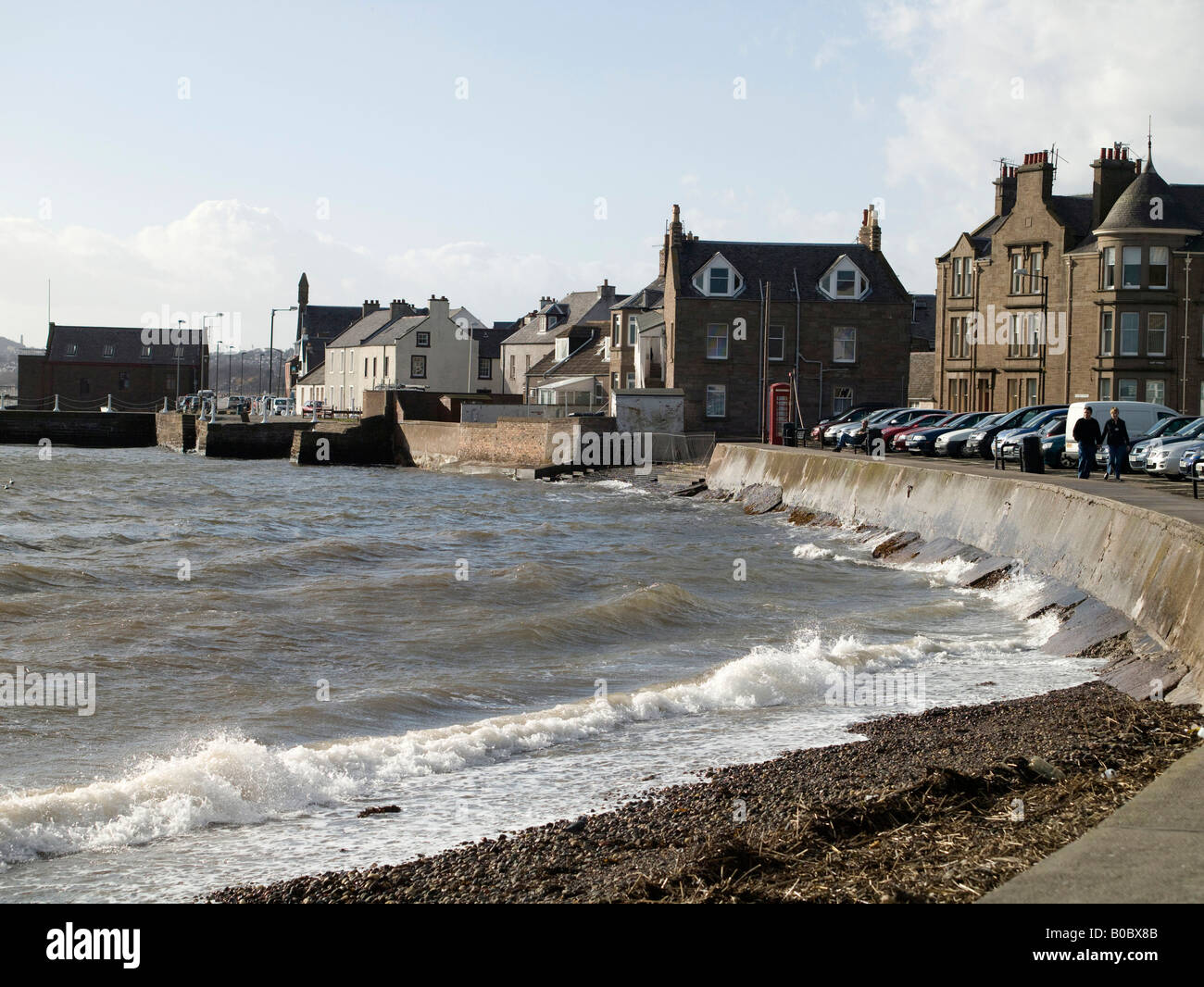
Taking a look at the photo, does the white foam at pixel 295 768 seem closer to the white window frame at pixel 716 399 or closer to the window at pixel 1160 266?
the window at pixel 1160 266

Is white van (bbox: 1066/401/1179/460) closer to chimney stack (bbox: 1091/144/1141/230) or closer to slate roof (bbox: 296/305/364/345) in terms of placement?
chimney stack (bbox: 1091/144/1141/230)

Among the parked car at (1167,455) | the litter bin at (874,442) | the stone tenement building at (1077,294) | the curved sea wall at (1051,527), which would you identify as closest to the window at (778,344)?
the stone tenement building at (1077,294)

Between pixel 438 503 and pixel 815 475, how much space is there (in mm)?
13369

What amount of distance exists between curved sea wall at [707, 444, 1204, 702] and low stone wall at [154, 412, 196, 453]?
1973 inches

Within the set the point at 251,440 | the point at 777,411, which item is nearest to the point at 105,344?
the point at 251,440

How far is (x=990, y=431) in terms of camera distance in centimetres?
3597

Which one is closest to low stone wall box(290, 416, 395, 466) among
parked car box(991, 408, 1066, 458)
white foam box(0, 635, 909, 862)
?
parked car box(991, 408, 1066, 458)

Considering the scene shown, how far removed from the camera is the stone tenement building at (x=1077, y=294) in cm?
4825

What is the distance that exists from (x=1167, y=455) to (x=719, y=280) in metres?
35.2

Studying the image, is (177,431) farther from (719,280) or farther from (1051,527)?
(1051,527)

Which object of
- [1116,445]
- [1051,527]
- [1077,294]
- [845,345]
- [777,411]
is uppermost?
[1077,294]

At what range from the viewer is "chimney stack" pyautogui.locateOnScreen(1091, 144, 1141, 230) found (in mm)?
51219
